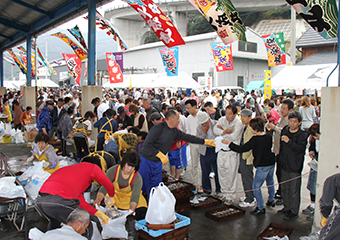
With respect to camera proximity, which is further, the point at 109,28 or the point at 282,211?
the point at 109,28

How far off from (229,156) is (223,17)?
301 centimetres

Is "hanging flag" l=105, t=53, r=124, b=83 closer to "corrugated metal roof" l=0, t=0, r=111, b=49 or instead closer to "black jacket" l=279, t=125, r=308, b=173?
"corrugated metal roof" l=0, t=0, r=111, b=49

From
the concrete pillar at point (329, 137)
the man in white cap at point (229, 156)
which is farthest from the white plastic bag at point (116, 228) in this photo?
the concrete pillar at point (329, 137)

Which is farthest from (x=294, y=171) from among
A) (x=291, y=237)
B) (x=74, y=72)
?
(x=74, y=72)

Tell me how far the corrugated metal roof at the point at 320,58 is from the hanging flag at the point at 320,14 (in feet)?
51.9

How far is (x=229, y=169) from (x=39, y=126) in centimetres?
676

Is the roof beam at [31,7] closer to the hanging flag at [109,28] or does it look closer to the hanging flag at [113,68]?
the hanging flag at [109,28]

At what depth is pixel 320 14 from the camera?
429 cm

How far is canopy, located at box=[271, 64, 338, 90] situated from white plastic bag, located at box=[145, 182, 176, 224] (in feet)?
33.1

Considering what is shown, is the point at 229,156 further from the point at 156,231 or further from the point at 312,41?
the point at 312,41

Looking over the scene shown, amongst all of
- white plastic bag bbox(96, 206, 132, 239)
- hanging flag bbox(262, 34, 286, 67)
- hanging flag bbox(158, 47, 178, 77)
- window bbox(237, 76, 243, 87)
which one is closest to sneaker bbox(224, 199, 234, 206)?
white plastic bag bbox(96, 206, 132, 239)

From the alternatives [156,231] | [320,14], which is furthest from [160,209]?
[320,14]

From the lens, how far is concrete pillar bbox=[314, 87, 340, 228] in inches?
159

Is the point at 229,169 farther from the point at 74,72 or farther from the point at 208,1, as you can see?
the point at 74,72
